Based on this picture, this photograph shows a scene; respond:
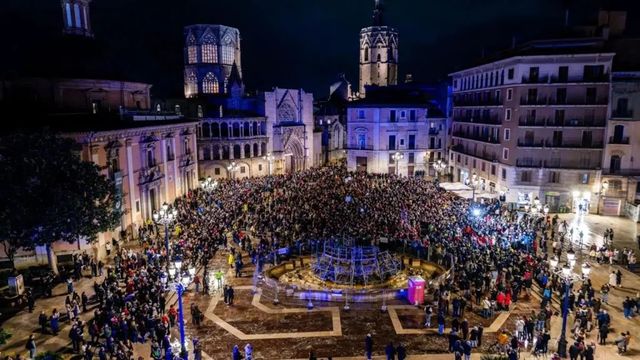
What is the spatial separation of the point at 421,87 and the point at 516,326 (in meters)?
51.7

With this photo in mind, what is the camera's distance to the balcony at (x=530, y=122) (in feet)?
129

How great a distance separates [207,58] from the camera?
231 ft

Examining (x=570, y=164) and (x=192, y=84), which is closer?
(x=570, y=164)

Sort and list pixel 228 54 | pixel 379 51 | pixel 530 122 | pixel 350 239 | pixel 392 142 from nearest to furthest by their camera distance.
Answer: pixel 350 239 → pixel 530 122 → pixel 392 142 → pixel 228 54 → pixel 379 51

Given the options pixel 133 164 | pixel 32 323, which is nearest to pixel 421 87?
pixel 133 164

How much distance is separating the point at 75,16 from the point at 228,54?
108 feet

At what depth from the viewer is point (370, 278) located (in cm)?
2434

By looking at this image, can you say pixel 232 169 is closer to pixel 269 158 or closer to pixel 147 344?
pixel 269 158

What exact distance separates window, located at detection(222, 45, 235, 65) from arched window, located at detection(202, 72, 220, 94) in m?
3.05

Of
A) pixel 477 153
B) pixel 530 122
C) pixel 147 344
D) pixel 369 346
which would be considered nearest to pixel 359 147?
pixel 477 153

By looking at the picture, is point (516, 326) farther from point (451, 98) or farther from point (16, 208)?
point (451, 98)

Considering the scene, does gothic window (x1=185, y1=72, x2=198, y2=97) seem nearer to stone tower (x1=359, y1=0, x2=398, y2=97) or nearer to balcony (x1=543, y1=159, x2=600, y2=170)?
stone tower (x1=359, y1=0, x2=398, y2=97)

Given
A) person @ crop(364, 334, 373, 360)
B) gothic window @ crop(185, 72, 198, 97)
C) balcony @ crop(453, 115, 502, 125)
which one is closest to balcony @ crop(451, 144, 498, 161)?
balcony @ crop(453, 115, 502, 125)

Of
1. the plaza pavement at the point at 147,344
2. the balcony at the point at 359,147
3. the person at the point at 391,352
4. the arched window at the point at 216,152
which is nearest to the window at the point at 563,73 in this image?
the plaza pavement at the point at 147,344
